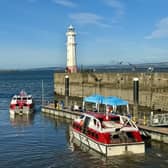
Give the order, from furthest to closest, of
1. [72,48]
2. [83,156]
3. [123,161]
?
1. [72,48]
2. [83,156]
3. [123,161]

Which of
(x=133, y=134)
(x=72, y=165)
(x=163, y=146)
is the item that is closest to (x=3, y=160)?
(x=72, y=165)

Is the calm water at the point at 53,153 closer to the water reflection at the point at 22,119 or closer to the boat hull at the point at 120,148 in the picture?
the boat hull at the point at 120,148

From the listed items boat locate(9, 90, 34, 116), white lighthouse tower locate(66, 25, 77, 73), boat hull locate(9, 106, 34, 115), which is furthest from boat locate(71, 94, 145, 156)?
white lighthouse tower locate(66, 25, 77, 73)

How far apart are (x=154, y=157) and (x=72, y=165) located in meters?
5.57

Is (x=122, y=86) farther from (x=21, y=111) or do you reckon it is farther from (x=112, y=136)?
(x=112, y=136)

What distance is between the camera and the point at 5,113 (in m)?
54.3

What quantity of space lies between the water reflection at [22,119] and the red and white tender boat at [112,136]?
49.7 feet

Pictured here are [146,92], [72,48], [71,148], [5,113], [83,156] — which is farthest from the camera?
[72,48]

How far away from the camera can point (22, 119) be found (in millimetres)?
48375

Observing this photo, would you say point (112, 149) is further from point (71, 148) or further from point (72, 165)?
Answer: point (71, 148)

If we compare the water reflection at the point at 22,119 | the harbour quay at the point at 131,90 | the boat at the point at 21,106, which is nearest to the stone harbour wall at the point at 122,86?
the harbour quay at the point at 131,90

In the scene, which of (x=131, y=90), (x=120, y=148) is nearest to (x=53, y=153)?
(x=120, y=148)

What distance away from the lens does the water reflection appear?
45.1 meters

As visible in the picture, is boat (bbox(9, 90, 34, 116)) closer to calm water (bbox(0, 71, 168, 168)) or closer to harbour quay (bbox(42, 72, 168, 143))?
harbour quay (bbox(42, 72, 168, 143))
